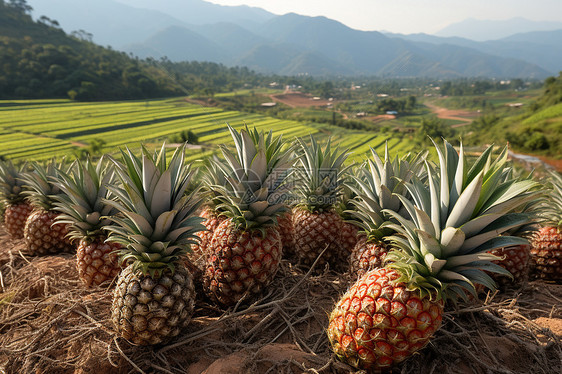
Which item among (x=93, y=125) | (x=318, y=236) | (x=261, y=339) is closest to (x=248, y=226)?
(x=261, y=339)

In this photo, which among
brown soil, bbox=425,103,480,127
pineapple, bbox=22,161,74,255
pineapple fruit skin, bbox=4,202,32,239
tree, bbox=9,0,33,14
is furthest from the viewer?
tree, bbox=9,0,33,14

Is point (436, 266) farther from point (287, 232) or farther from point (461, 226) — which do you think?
point (287, 232)

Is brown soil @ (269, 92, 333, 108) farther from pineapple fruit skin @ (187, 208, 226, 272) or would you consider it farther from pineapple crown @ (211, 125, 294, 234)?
pineapple crown @ (211, 125, 294, 234)

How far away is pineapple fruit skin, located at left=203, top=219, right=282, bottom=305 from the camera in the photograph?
3.46 m

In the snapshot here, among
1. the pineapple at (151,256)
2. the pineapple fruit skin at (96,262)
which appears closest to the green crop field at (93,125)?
the pineapple fruit skin at (96,262)

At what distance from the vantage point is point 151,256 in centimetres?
286

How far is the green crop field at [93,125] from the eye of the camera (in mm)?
37781

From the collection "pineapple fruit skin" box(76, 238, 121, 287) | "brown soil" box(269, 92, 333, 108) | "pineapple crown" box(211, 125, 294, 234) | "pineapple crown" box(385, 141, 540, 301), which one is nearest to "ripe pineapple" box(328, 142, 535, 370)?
"pineapple crown" box(385, 141, 540, 301)

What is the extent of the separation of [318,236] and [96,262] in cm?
314

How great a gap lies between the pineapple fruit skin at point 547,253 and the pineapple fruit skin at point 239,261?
444 cm

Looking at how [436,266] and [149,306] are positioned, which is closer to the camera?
[436,266]

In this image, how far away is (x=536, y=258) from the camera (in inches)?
201

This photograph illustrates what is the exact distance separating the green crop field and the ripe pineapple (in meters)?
29.4

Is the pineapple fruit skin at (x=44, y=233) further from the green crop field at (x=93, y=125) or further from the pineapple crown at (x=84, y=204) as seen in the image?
the green crop field at (x=93, y=125)
